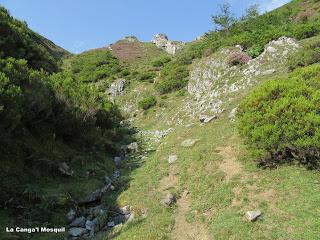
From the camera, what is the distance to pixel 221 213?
11.3 meters

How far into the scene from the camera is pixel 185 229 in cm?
1112

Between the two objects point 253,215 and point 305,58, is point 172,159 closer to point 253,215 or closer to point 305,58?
point 253,215

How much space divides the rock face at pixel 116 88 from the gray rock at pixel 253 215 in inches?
1184

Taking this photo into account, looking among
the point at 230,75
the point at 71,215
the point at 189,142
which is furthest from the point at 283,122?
the point at 230,75

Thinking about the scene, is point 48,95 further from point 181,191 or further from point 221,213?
point 221,213

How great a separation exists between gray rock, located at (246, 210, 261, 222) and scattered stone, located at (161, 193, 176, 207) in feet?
10.3

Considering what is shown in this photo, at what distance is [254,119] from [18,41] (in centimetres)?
1952

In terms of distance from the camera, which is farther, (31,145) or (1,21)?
(1,21)

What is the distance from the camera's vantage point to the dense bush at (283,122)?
491 inches

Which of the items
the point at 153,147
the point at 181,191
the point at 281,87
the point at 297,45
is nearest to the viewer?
the point at 181,191

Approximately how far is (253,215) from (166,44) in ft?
231

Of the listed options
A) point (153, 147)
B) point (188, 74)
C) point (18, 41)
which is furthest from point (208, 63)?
point (18, 41)

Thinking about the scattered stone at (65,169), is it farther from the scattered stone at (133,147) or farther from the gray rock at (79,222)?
the scattered stone at (133,147)

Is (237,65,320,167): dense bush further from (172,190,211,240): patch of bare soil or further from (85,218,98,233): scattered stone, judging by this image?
(85,218,98,233): scattered stone
